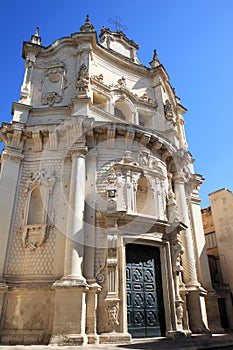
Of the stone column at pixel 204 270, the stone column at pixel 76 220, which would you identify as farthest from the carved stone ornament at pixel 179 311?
the stone column at pixel 76 220

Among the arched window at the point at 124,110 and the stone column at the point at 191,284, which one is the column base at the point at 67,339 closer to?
the stone column at the point at 191,284

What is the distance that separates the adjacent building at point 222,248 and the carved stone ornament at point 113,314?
26.6ft

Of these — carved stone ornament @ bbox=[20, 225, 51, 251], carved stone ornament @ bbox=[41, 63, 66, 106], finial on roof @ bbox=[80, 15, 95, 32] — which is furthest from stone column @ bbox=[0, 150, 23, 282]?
finial on roof @ bbox=[80, 15, 95, 32]

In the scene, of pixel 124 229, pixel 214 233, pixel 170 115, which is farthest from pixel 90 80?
pixel 214 233

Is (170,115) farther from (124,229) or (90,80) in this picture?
(124,229)

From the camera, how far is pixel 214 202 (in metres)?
19.0

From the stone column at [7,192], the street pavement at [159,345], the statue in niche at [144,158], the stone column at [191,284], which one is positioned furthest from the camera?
the statue in niche at [144,158]

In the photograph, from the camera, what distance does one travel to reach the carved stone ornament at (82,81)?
1324cm

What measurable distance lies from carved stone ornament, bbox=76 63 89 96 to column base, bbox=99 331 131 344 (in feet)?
31.9

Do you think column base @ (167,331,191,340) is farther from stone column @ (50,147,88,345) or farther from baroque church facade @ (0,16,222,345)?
stone column @ (50,147,88,345)

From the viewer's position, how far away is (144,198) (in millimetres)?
12891

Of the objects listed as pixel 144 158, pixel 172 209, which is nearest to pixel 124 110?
pixel 144 158

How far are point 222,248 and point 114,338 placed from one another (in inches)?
431

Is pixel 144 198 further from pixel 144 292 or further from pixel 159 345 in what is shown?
pixel 159 345
